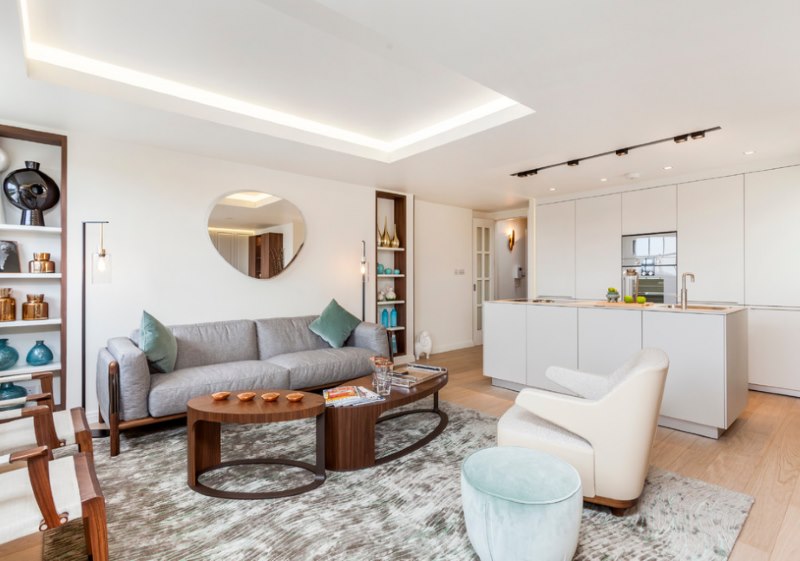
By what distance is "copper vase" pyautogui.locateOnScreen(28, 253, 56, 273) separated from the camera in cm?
334

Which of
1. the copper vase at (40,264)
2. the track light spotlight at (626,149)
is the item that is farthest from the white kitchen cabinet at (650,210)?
the copper vase at (40,264)

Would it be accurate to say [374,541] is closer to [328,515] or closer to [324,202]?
[328,515]

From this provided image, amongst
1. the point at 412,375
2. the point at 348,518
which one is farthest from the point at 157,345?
the point at 348,518

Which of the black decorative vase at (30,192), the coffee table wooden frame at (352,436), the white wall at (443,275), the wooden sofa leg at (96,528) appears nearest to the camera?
the wooden sofa leg at (96,528)

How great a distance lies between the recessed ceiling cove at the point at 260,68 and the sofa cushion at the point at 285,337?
1.95 meters

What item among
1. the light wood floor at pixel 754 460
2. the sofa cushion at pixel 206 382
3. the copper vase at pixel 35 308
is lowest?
the light wood floor at pixel 754 460

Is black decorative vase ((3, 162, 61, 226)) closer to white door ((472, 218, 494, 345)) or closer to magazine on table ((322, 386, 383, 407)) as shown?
magazine on table ((322, 386, 383, 407))

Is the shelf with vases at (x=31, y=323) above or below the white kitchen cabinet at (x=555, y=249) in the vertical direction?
below

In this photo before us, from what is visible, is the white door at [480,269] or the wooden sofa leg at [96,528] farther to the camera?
the white door at [480,269]

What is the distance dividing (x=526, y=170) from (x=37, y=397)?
4724 millimetres

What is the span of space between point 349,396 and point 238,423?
2.40 ft

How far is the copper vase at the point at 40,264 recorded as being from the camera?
11.0 feet

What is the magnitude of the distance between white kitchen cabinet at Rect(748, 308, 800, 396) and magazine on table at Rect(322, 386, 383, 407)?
14.4 feet

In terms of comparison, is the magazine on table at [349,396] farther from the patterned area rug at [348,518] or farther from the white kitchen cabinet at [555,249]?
the white kitchen cabinet at [555,249]
